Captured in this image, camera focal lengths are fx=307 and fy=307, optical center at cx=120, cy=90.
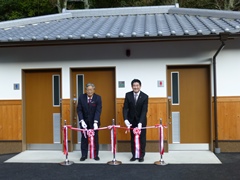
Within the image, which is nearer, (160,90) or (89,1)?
(160,90)

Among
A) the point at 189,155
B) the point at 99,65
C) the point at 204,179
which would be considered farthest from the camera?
the point at 99,65

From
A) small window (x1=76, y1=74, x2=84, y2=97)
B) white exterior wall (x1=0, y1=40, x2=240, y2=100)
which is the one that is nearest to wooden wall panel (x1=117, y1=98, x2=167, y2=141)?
white exterior wall (x1=0, y1=40, x2=240, y2=100)

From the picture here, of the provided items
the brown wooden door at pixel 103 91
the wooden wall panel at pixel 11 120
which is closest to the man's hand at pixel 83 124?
the brown wooden door at pixel 103 91

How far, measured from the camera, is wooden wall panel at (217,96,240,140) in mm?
7598

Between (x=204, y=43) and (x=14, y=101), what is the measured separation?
513cm

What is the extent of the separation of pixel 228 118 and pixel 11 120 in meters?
5.57

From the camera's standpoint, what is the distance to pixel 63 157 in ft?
24.2

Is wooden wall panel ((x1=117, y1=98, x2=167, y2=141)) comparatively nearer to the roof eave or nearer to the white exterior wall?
the white exterior wall

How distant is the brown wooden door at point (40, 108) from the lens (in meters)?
8.26

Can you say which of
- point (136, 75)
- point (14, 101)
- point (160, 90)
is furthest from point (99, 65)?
point (14, 101)

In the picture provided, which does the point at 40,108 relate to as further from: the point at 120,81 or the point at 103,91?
the point at 120,81

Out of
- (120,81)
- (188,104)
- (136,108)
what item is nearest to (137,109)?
(136,108)

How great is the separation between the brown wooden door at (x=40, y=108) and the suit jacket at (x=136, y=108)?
223 cm

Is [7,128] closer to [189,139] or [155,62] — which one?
[155,62]
